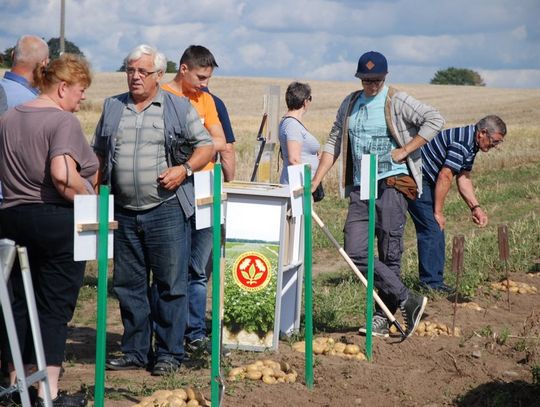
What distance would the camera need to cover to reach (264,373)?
6.25 meters

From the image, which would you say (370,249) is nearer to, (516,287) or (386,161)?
(386,161)

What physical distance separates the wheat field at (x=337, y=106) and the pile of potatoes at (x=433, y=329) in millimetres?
11044

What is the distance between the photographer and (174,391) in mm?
5500

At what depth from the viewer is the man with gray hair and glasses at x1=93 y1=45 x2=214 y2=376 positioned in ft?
20.9

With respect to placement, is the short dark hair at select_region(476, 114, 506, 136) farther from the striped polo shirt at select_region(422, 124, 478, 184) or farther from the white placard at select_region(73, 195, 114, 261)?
the white placard at select_region(73, 195, 114, 261)

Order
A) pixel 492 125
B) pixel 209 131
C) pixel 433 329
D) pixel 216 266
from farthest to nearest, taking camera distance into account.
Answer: pixel 492 125, pixel 433 329, pixel 209 131, pixel 216 266

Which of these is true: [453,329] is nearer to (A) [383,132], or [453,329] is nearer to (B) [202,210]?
(A) [383,132]

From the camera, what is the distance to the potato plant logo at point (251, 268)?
23.7 feet

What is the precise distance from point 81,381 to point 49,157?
1601 mm

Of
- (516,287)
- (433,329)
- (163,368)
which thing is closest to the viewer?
(163,368)

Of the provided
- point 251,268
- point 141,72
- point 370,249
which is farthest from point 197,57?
point 370,249

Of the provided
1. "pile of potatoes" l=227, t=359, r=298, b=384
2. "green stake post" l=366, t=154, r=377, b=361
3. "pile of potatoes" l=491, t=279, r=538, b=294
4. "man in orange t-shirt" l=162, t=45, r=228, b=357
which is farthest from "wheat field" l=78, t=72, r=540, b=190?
"pile of potatoes" l=227, t=359, r=298, b=384

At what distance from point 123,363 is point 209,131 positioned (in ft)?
5.72

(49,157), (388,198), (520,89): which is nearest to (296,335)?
(388,198)
